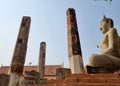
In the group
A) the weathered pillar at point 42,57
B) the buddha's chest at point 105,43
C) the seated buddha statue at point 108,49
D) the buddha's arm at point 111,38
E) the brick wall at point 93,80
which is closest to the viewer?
the brick wall at point 93,80

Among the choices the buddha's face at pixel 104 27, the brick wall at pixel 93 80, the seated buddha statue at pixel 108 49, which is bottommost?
the brick wall at pixel 93 80

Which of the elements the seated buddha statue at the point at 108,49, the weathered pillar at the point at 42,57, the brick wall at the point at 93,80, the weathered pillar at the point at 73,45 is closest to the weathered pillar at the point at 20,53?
the weathered pillar at the point at 73,45

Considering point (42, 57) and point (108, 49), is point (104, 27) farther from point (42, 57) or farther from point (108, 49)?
point (42, 57)

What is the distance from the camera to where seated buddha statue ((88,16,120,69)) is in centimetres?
539

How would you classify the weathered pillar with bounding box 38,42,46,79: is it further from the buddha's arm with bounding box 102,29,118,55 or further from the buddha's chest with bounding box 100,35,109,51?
the buddha's arm with bounding box 102,29,118,55

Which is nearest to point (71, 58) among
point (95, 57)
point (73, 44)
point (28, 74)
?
point (73, 44)

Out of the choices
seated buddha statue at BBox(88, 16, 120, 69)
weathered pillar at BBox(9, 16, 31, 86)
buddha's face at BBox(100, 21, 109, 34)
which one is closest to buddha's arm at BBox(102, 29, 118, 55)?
seated buddha statue at BBox(88, 16, 120, 69)

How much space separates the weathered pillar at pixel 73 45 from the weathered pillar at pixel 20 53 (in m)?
2.20

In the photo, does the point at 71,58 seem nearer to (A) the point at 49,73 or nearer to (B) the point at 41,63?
(B) the point at 41,63

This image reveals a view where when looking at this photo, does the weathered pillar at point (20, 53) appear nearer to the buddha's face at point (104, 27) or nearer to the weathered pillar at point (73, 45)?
the weathered pillar at point (73, 45)

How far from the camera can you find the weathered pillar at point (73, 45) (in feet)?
26.3

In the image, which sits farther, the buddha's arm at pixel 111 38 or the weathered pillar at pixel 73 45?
the weathered pillar at pixel 73 45

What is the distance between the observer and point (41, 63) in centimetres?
1570

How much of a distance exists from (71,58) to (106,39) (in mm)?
1975
